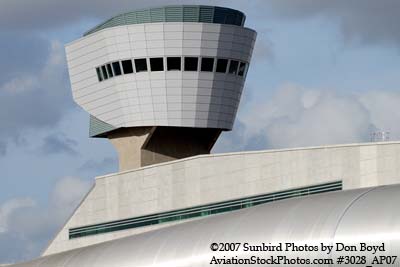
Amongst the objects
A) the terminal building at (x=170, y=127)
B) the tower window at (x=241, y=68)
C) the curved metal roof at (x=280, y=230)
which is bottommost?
the curved metal roof at (x=280, y=230)

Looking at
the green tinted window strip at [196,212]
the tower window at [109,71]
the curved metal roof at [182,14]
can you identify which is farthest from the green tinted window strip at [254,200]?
the curved metal roof at [182,14]

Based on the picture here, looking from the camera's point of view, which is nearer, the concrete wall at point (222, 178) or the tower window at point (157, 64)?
the concrete wall at point (222, 178)

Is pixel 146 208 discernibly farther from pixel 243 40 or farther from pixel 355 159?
pixel 355 159

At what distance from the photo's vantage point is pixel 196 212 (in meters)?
82.8

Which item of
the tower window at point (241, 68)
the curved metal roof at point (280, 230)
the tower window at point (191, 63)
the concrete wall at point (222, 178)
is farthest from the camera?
the tower window at point (241, 68)

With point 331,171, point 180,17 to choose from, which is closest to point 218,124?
point 180,17

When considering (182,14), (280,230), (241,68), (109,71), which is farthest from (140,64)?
(280,230)

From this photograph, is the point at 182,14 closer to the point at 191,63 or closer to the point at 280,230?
the point at 191,63

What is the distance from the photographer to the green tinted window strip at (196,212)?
71.3 m

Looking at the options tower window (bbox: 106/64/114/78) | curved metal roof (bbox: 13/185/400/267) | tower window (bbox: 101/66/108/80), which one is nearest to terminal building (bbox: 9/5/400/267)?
tower window (bbox: 101/66/108/80)

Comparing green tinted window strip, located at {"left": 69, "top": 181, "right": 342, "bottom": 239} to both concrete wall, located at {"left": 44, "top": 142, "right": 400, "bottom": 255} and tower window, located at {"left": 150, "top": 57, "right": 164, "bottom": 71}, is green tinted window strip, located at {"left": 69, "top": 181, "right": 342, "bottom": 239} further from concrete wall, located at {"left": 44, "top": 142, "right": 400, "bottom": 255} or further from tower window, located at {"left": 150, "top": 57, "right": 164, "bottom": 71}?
tower window, located at {"left": 150, "top": 57, "right": 164, "bottom": 71}

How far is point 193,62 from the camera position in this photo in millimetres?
94000

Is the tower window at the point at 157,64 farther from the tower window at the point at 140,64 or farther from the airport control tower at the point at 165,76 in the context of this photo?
the tower window at the point at 140,64

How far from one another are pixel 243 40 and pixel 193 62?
513cm
